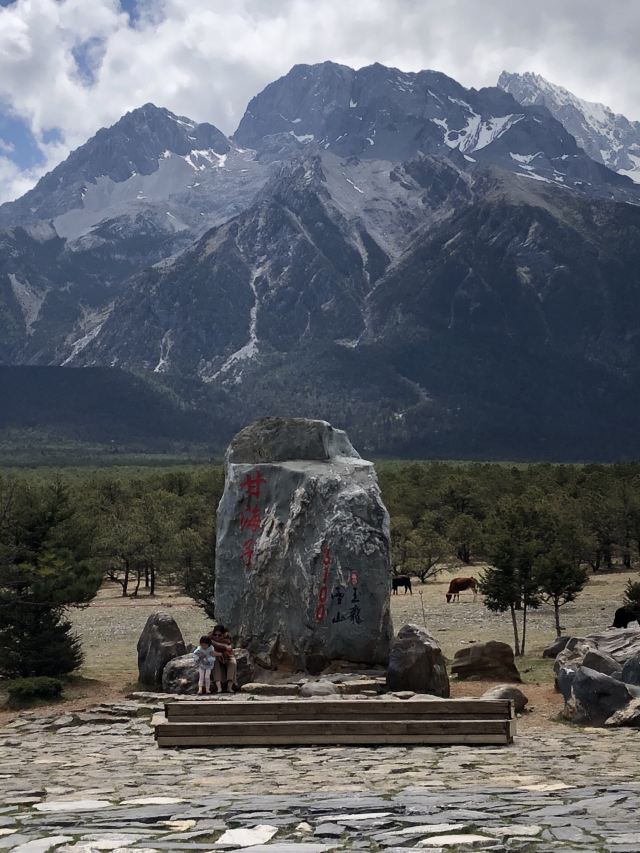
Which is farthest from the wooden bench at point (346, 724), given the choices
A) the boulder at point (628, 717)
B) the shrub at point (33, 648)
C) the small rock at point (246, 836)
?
the shrub at point (33, 648)

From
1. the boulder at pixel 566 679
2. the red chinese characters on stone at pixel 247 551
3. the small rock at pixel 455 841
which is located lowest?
the small rock at pixel 455 841

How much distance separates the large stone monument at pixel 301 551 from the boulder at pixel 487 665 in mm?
3199

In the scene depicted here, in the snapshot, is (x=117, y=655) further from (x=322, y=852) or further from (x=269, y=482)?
(x=322, y=852)

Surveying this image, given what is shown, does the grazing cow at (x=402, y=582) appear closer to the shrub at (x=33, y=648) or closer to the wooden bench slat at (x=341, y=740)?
the shrub at (x=33, y=648)

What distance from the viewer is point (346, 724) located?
59.2ft

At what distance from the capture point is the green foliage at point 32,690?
2600cm

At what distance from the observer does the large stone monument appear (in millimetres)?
25609

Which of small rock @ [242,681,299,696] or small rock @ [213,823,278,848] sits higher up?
small rock @ [242,681,299,696]

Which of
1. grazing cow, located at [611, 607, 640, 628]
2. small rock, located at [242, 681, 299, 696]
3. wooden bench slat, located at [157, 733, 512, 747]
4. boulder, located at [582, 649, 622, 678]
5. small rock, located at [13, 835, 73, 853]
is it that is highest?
grazing cow, located at [611, 607, 640, 628]

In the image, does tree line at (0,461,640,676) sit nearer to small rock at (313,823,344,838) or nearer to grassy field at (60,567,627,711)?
grassy field at (60,567,627,711)

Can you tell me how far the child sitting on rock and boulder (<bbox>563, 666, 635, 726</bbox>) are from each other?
7.67m

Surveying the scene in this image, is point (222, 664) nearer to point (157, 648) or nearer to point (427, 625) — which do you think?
point (157, 648)

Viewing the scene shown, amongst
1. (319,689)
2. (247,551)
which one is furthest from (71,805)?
(247,551)

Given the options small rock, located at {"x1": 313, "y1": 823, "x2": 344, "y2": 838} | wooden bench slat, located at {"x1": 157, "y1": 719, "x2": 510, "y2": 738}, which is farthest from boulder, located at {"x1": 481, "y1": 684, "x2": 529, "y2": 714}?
A: small rock, located at {"x1": 313, "y1": 823, "x2": 344, "y2": 838}
